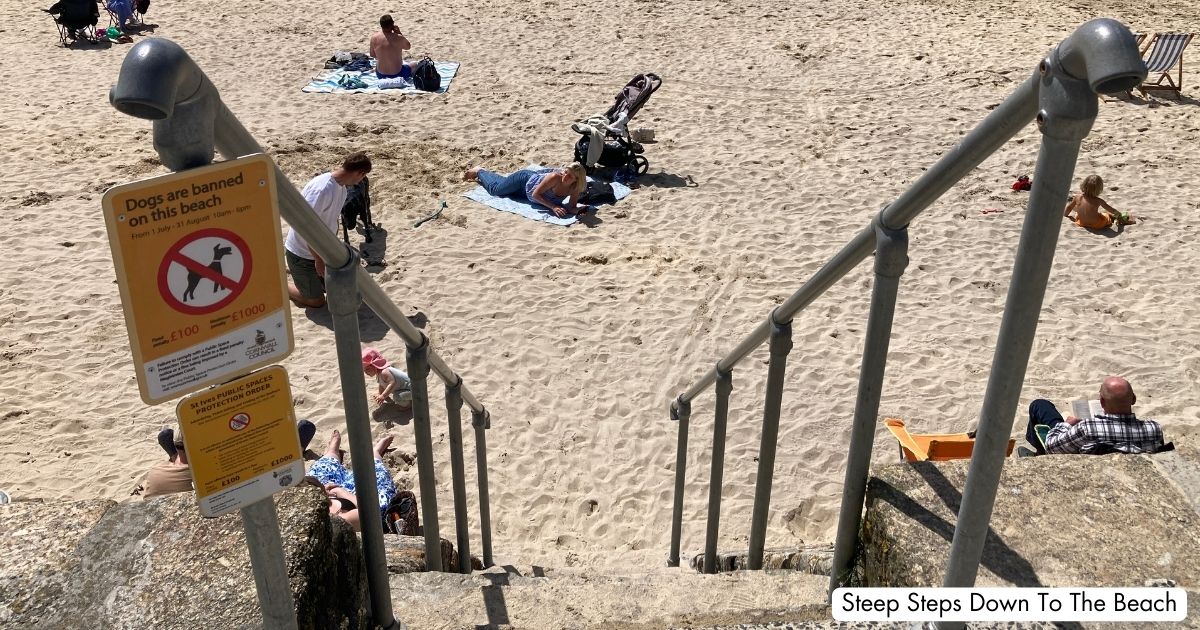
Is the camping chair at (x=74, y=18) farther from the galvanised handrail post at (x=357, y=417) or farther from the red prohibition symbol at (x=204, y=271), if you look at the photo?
the red prohibition symbol at (x=204, y=271)

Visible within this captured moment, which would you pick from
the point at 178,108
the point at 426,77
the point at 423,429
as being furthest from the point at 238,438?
the point at 426,77

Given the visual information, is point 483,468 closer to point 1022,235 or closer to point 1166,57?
point 1022,235

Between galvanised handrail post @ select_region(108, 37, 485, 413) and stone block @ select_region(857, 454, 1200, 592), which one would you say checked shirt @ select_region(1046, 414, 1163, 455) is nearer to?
stone block @ select_region(857, 454, 1200, 592)

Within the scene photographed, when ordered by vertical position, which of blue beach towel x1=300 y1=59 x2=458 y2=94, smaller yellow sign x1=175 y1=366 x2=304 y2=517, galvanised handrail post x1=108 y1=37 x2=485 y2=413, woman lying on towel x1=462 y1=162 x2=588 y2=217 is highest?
galvanised handrail post x1=108 y1=37 x2=485 y2=413

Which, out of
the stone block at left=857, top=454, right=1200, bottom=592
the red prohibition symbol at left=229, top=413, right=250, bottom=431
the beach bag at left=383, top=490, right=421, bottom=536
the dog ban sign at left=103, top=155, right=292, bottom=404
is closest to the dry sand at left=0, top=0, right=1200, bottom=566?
the beach bag at left=383, top=490, right=421, bottom=536

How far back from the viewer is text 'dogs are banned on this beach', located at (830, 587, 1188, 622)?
196cm

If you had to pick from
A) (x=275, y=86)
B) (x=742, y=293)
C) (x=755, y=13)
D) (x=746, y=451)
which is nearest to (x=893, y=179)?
(x=742, y=293)

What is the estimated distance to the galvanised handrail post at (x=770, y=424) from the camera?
272 centimetres

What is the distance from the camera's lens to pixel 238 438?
1.48 m

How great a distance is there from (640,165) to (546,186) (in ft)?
3.95

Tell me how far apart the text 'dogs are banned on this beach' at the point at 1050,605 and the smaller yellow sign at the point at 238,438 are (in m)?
1.24

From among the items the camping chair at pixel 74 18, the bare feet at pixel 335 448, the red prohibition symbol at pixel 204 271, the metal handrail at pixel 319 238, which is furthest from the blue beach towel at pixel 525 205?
the camping chair at pixel 74 18

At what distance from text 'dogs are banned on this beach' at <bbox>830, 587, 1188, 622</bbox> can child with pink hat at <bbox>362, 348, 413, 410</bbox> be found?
4.36 meters

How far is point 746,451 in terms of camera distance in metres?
5.85
